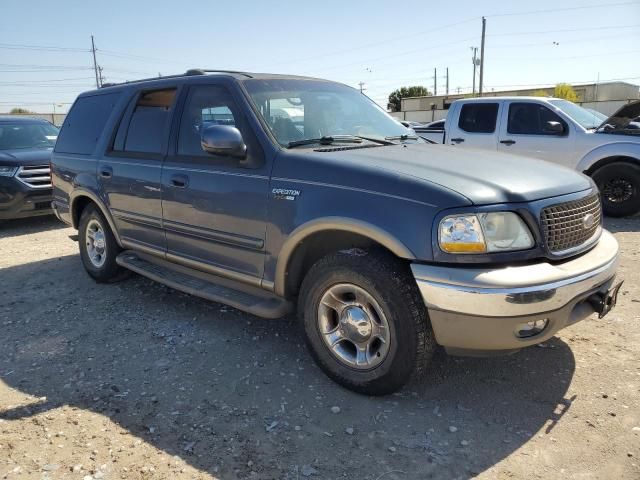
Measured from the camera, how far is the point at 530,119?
27.4 ft

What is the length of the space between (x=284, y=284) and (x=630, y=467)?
81.8 inches

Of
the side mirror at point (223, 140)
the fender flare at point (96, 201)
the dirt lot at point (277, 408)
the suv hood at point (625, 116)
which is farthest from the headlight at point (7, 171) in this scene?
the suv hood at point (625, 116)

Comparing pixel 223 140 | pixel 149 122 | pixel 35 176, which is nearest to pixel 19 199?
pixel 35 176

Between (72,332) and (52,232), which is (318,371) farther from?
(52,232)

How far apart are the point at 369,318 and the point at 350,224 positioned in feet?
1.85

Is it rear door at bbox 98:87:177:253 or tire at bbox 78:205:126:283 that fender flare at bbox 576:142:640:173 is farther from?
tire at bbox 78:205:126:283

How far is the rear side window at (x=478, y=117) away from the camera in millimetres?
8719

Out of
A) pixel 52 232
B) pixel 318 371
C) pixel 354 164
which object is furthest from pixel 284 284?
pixel 52 232

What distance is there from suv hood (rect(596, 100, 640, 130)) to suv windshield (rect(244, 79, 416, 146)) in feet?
18.0

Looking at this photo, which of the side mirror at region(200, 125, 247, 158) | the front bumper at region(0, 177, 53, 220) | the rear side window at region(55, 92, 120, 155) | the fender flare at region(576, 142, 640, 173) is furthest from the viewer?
the front bumper at region(0, 177, 53, 220)

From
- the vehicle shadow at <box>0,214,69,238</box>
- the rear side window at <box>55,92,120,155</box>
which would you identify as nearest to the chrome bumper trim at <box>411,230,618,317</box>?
the rear side window at <box>55,92,120,155</box>

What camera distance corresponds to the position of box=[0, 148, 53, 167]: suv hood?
27.0 feet

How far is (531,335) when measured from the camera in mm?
2646

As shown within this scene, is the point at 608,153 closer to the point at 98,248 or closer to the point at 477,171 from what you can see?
the point at 477,171
